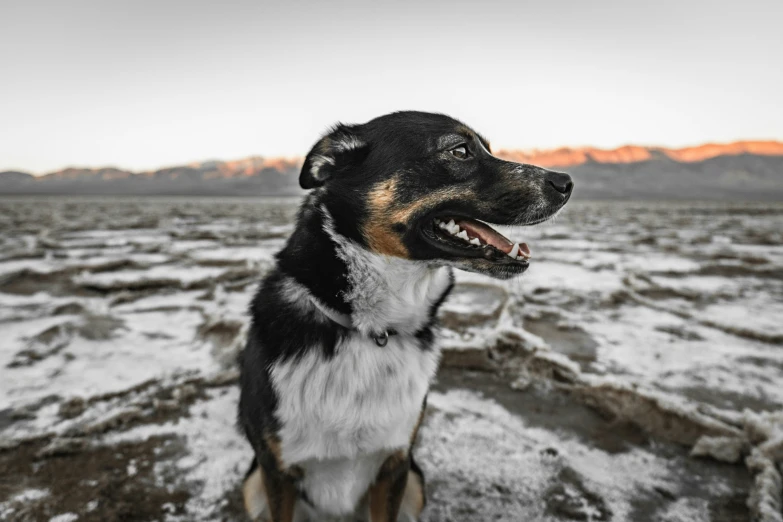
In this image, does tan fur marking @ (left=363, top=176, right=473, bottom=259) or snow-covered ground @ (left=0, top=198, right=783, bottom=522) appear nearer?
tan fur marking @ (left=363, top=176, right=473, bottom=259)

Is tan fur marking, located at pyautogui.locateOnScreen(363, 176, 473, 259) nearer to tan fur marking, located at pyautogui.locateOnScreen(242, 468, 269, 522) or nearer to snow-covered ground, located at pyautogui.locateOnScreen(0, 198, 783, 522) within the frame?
tan fur marking, located at pyautogui.locateOnScreen(242, 468, 269, 522)

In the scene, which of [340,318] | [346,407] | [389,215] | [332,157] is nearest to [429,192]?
[389,215]

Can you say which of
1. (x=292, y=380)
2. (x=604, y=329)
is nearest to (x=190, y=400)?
(x=292, y=380)

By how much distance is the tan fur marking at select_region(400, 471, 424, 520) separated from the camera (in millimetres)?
1766

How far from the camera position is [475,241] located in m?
1.71

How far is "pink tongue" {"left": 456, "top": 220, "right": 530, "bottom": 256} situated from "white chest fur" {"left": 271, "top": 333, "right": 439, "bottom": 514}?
580 millimetres

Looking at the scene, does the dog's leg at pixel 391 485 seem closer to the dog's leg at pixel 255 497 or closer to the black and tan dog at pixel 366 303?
the black and tan dog at pixel 366 303

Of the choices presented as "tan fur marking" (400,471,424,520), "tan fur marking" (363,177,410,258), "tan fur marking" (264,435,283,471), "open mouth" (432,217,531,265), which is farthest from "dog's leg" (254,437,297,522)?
"open mouth" (432,217,531,265)

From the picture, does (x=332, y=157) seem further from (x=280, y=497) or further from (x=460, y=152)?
(x=280, y=497)

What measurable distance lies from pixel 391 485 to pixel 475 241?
1.04 meters

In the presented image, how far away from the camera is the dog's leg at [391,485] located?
1.62 m

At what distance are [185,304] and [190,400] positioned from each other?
2030mm

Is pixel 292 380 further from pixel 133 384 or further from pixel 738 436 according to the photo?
pixel 738 436

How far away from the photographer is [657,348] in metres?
3.32
